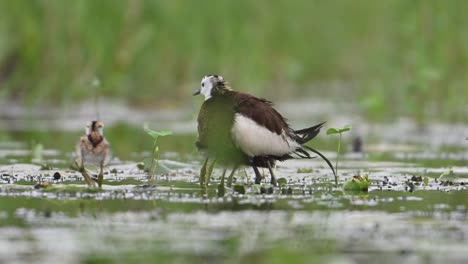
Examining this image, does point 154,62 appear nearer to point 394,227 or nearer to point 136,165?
point 136,165

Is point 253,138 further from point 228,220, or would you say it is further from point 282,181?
point 228,220

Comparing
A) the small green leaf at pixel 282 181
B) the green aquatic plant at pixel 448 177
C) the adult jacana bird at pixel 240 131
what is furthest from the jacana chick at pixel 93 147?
the green aquatic plant at pixel 448 177

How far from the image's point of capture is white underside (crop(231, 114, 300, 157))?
885 cm

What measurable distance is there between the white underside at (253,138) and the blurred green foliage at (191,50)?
6.96 m

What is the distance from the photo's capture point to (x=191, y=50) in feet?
74.9

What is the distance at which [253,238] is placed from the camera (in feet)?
20.1

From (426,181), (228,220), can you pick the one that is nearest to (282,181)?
(426,181)

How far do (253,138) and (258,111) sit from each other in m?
0.27

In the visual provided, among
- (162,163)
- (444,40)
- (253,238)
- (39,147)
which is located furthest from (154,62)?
(253,238)

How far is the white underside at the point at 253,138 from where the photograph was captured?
348 inches

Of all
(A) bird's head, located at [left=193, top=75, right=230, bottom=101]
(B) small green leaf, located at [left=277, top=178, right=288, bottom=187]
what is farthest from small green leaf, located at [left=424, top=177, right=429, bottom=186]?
(A) bird's head, located at [left=193, top=75, right=230, bottom=101]

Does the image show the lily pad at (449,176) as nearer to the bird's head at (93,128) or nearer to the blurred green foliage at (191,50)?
the bird's head at (93,128)

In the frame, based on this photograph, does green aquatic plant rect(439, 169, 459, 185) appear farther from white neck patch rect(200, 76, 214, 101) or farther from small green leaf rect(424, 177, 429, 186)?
white neck patch rect(200, 76, 214, 101)

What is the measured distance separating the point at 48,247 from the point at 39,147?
617cm
